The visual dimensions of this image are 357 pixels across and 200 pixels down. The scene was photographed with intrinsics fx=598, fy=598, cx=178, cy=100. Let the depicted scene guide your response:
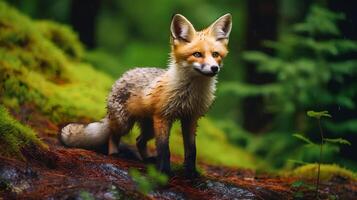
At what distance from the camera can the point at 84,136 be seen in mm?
6973

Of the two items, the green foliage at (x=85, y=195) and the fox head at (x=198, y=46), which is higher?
the fox head at (x=198, y=46)

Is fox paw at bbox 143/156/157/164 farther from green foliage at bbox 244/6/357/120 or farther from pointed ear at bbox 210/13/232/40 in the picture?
green foliage at bbox 244/6/357/120

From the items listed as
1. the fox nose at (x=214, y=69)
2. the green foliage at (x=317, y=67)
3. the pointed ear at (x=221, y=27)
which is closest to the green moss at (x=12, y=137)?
the fox nose at (x=214, y=69)

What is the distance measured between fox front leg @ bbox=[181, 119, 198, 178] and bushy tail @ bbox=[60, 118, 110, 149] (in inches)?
44.0

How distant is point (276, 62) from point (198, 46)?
4519mm

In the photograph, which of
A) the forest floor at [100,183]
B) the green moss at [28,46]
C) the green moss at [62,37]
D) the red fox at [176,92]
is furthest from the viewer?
the green moss at [62,37]

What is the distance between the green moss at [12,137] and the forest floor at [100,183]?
0.34 ft

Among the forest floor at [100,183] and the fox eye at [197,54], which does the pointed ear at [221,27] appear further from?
the forest floor at [100,183]

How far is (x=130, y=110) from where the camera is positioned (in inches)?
267

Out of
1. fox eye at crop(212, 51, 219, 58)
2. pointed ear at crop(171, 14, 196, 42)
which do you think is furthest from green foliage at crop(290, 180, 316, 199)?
pointed ear at crop(171, 14, 196, 42)

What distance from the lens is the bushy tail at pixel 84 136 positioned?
275 inches

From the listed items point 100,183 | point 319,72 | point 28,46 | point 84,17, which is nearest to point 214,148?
point 319,72

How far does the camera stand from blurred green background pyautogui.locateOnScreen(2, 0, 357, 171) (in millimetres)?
10141

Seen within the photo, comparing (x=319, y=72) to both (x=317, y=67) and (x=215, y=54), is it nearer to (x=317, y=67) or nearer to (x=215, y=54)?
(x=317, y=67)
